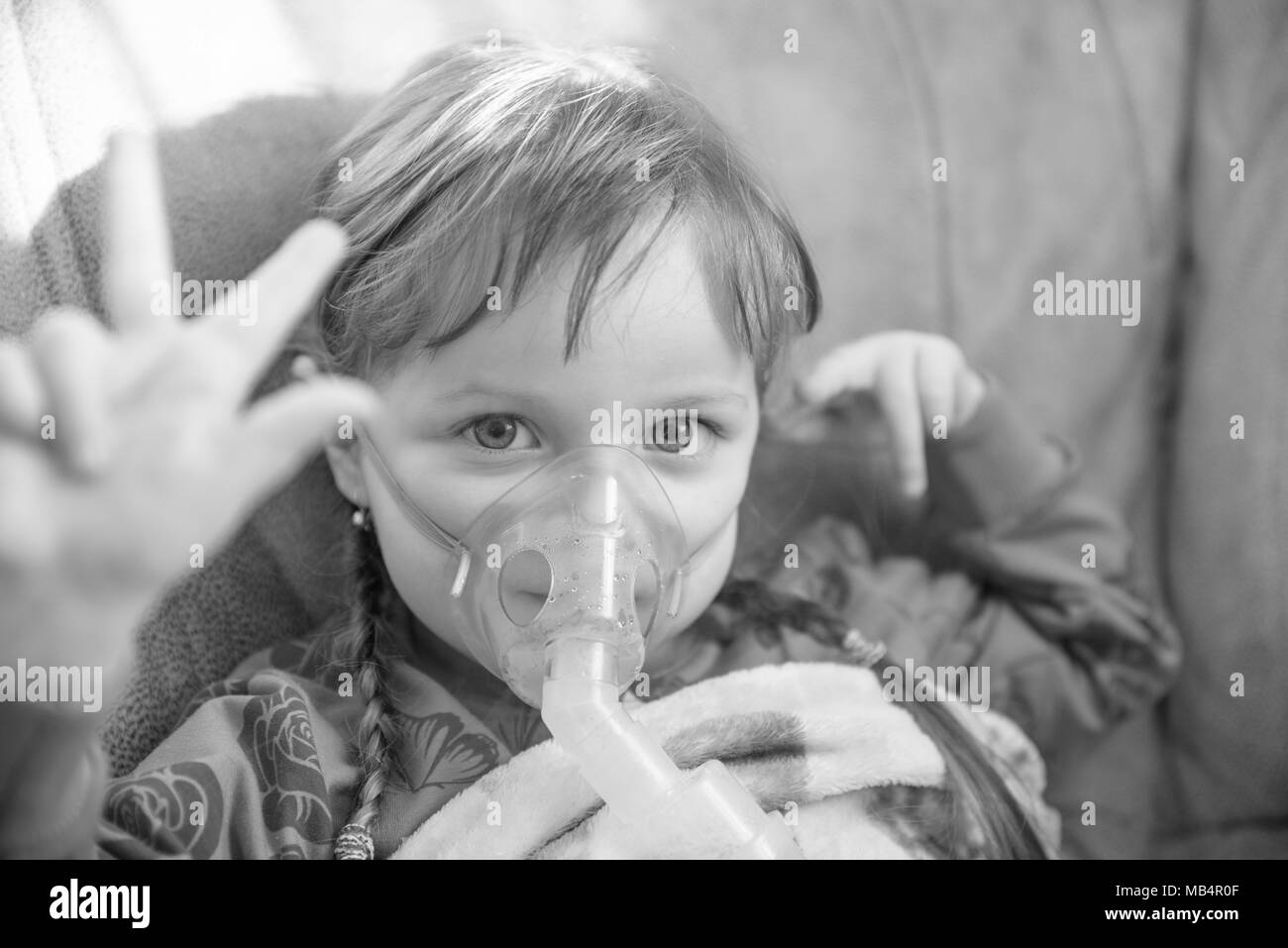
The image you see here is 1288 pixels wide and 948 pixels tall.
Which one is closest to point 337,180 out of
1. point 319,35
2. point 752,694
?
point 319,35

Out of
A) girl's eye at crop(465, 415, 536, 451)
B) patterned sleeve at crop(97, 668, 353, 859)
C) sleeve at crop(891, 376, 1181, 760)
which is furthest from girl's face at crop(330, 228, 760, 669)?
sleeve at crop(891, 376, 1181, 760)

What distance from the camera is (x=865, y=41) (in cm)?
110

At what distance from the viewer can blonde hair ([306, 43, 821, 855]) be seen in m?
0.78

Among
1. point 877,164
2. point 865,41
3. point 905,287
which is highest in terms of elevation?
point 865,41

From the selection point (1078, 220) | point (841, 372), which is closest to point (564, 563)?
point (841, 372)

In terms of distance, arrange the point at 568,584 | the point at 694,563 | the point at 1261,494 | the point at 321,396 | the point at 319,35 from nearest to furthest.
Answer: the point at 321,396 → the point at 568,584 → the point at 694,563 → the point at 319,35 → the point at 1261,494

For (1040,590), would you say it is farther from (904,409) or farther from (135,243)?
(135,243)

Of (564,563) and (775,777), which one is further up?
(564,563)

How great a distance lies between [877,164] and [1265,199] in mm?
345

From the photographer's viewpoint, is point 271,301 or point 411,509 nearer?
point 271,301

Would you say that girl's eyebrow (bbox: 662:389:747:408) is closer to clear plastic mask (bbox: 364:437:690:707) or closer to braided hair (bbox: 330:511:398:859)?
clear plastic mask (bbox: 364:437:690:707)

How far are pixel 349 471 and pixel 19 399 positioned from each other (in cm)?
39

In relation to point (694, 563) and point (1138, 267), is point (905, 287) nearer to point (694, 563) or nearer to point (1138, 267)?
point (1138, 267)

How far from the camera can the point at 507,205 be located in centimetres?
78
